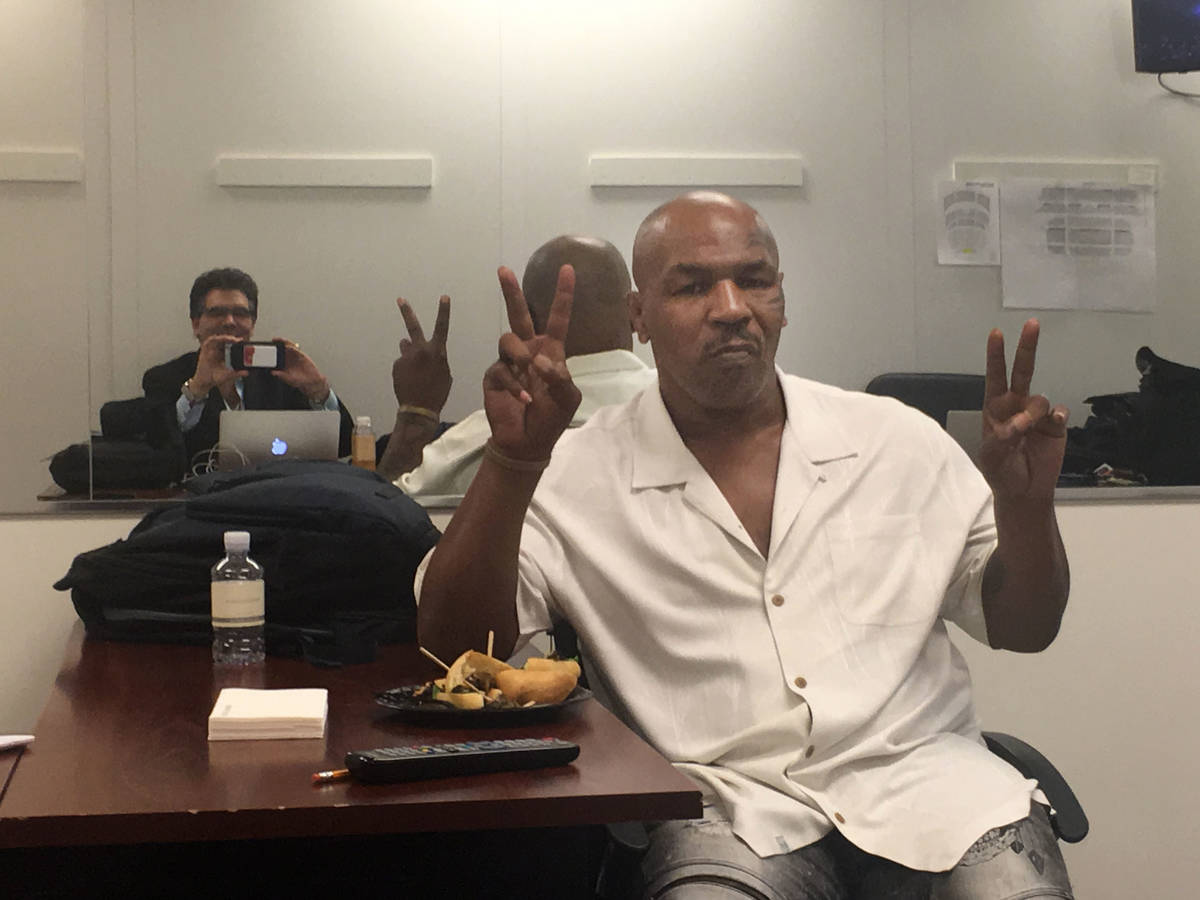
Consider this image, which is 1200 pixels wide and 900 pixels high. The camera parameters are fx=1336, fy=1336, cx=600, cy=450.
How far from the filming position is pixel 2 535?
8.04 ft

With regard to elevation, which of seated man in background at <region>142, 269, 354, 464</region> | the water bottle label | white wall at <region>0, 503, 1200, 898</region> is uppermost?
seated man in background at <region>142, 269, 354, 464</region>

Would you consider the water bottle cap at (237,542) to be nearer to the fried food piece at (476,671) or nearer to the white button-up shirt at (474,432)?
the fried food piece at (476,671)

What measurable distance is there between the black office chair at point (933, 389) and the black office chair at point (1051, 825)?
3.96 feet

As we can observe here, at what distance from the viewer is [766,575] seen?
70.1 inches

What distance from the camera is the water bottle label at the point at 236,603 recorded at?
1798 millimetres

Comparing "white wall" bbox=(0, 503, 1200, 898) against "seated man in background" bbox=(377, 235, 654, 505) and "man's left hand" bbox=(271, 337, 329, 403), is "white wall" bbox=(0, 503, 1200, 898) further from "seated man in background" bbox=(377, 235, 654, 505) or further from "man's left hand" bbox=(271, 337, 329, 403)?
"man's left hand" bbox=(271, 337, 329, 403)

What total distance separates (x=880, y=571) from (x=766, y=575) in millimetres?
160

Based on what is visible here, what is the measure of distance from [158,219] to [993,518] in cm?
173

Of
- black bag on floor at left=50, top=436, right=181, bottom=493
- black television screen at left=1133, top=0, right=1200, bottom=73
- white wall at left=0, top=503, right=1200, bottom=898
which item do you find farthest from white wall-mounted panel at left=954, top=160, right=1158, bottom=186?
black bag on floor at left=50, top=436, right=181, bottom=493

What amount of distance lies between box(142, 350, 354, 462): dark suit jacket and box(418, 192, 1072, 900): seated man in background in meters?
0.86

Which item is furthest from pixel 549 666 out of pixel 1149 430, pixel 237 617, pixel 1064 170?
pixel 1064 170

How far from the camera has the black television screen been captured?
9.79 feet

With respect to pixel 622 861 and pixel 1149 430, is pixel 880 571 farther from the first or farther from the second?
pixel 1149 430

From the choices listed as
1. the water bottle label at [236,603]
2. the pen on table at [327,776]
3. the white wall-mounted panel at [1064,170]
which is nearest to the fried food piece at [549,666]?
the pen on table at [327,776]
